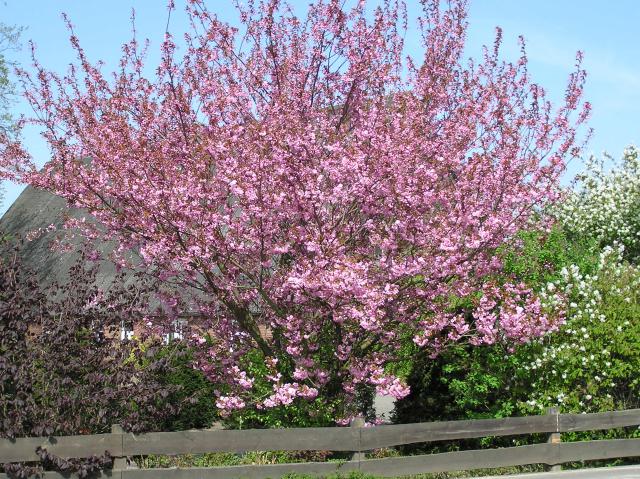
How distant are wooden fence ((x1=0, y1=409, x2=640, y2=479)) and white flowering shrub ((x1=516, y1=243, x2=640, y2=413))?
3.36 feet

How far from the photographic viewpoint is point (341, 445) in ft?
39.5

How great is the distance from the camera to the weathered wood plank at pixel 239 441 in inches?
449

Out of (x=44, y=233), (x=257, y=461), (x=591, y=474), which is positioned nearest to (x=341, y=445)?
(x=257, y=461)

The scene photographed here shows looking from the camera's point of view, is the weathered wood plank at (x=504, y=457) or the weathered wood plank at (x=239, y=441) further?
the weathered wood plank at (x=504, y=457)

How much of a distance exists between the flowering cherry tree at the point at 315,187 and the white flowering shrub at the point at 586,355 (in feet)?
3.26

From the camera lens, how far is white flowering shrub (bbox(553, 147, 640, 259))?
25.0 metres

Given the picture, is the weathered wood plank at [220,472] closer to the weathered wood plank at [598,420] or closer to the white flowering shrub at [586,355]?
the weathered wood plank at [598,420]

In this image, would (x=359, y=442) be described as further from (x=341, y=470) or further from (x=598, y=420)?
(x=598, y=420)

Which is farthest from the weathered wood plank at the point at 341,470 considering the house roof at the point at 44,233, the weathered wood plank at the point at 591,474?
the house roof at the point at 44,233

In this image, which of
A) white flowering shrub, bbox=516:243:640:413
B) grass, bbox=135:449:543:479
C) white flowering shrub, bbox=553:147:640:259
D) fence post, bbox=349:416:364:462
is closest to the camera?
fence post, bbox=349:416:364:462

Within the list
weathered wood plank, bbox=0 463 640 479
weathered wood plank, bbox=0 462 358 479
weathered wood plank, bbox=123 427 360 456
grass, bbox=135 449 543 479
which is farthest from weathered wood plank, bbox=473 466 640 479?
weathered wood plank, bbox=0 462 358 479

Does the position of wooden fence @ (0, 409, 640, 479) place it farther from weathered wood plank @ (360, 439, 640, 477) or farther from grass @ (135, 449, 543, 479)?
grass @ (135, 449, 543, 479)

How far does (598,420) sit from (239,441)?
6060 millimetres

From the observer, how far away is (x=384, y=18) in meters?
15.4
